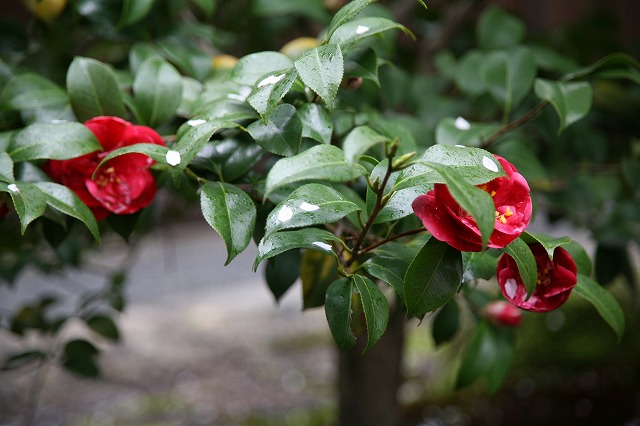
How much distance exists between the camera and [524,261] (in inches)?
19.4

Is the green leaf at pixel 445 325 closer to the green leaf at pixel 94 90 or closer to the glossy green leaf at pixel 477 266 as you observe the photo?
the glossy green leaf at pixel 477 266

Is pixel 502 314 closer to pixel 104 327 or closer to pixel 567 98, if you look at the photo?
pixel 567 98

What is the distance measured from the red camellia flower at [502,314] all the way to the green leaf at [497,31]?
427 millimetres

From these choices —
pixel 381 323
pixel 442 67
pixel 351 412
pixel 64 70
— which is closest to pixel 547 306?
pixel 381 323

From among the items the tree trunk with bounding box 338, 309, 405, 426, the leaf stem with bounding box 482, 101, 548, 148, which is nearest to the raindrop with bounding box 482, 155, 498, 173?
the leaf stem with bounding box 482, 101, 548, 148

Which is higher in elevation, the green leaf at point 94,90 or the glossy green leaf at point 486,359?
the green leaf at point 94,90

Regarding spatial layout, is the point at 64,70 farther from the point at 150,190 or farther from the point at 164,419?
the point at 164,419

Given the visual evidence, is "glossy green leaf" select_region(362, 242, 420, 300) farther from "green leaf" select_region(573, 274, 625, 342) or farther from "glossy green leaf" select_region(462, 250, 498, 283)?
"green leaf" select_region(573, 274, 625, 342)

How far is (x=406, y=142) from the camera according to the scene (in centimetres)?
65

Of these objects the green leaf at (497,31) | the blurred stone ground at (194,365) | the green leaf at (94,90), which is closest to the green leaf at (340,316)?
the green leaf at (94,90)

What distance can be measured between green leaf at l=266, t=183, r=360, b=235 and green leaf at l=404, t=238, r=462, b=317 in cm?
7

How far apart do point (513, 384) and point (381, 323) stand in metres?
1.55

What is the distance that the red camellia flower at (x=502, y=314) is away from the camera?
884mm

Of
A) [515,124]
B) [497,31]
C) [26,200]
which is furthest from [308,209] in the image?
[497,31]
